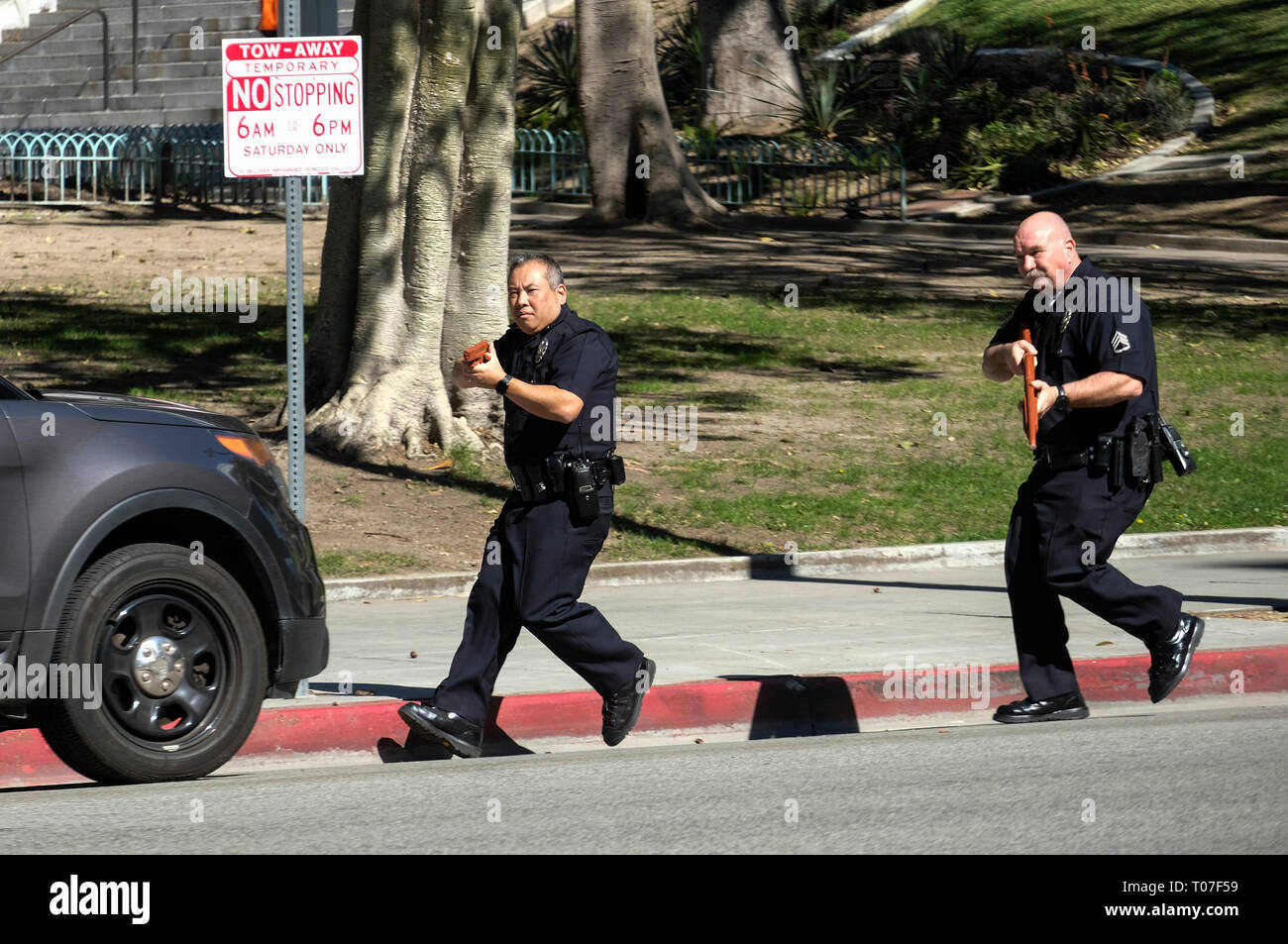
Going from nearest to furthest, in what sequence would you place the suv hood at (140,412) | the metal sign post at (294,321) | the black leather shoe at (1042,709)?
the suv hood at (140,412)
the black leather shoe at (1042,709)
the metal sign post at (294,321)

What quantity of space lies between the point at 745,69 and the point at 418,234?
17.8m

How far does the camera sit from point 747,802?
5914mm

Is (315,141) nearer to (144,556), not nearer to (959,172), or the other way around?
(144,556)

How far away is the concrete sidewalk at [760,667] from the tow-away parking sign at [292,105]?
2277 mm

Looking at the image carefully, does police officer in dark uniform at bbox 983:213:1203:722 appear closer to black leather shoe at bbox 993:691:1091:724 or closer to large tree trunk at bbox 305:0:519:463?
black leather shoe at bbox 993:691:1091:724

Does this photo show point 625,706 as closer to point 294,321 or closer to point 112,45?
point 294,321

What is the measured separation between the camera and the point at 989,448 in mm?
14227

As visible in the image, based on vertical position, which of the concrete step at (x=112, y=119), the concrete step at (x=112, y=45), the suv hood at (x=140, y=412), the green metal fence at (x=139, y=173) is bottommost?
the suv hood at (x=140, y=412)

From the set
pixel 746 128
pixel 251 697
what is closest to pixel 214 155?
pixel 746 128

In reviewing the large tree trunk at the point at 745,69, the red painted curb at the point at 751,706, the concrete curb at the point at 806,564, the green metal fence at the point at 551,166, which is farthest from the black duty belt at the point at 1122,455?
the large tree trunk at the point at 745,69

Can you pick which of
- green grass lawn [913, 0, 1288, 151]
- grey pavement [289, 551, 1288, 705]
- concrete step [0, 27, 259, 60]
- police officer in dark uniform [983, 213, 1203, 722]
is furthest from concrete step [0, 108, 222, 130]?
police officer in dark uniform [983, 213, 1203, 722]

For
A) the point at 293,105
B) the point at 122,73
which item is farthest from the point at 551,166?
the point at 293,105

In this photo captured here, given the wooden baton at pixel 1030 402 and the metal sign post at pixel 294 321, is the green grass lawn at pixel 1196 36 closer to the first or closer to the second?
the wooden baton at pixel 1030 402

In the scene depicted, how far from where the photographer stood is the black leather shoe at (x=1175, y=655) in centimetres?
688
